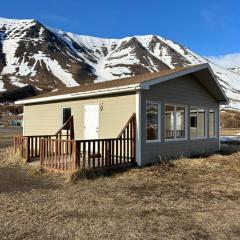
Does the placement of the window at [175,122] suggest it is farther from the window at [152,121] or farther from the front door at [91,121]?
the front door at [91,121]

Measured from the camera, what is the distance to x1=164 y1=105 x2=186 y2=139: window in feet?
46.9

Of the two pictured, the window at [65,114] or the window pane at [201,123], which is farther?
the window pane at [201,123]

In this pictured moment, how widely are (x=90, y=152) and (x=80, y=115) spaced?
11.3 feet

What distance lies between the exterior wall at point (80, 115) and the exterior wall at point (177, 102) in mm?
797

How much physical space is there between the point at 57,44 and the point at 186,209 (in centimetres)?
16086

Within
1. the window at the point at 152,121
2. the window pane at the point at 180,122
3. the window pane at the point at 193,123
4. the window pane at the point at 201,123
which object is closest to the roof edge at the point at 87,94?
the window at the point at 152,121

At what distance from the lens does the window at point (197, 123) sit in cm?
1590

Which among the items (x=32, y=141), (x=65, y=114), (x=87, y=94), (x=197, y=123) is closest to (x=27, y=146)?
(x=32, y=141)

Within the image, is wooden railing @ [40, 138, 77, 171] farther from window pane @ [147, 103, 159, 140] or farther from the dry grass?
window pane @ [147, 103, 159, 140]

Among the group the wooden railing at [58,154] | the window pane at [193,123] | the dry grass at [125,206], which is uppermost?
the window pane at [193,123]

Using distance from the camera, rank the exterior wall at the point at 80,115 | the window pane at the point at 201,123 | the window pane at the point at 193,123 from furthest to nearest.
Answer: the window pane at the point at 201,123
the window pane at the point at 193,123
the exterior wall at the point at 80,115

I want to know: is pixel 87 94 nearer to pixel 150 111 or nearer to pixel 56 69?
pixel 150 111

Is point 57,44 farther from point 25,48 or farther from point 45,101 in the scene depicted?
point 45,101

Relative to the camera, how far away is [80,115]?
15148 mm
